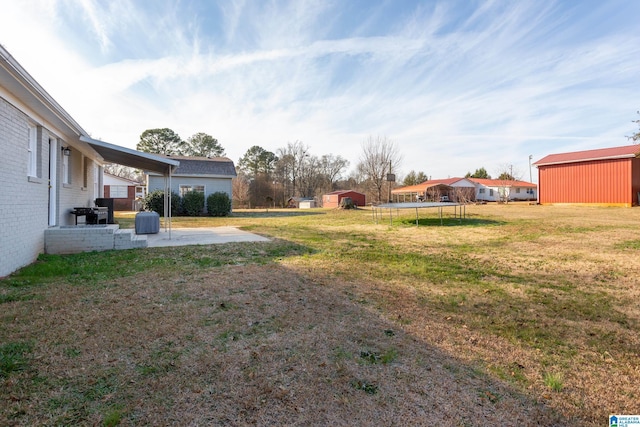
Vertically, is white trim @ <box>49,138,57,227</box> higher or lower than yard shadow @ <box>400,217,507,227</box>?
higher

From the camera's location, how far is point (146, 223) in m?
10.2

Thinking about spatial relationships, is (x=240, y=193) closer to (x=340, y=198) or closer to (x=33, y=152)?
(x=340, y=198)

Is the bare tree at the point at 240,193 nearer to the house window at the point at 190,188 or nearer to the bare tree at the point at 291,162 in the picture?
the bare tree at the point at 291,162

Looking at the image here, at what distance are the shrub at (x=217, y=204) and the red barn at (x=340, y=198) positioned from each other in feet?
47.2

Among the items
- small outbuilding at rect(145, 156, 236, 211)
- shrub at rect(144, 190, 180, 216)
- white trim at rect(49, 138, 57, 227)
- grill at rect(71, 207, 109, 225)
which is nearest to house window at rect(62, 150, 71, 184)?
white trim at rect(49, 138, 57, 227)

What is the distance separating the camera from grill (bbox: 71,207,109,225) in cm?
884

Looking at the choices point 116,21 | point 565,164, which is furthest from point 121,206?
point 565,164

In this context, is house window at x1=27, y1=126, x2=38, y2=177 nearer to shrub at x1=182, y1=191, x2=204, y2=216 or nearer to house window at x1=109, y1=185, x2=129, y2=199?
shrub at x1=182, y1=191, x2=204, y2=216

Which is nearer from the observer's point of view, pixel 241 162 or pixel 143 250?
pixel 143 250

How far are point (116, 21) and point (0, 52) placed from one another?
578 cm

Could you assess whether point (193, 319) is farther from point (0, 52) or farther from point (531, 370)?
point (0, 52)

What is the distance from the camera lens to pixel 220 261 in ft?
20.2

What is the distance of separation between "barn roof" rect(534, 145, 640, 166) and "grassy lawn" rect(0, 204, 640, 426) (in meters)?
22.1

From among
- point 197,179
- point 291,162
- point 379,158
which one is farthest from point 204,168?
point 291,162
